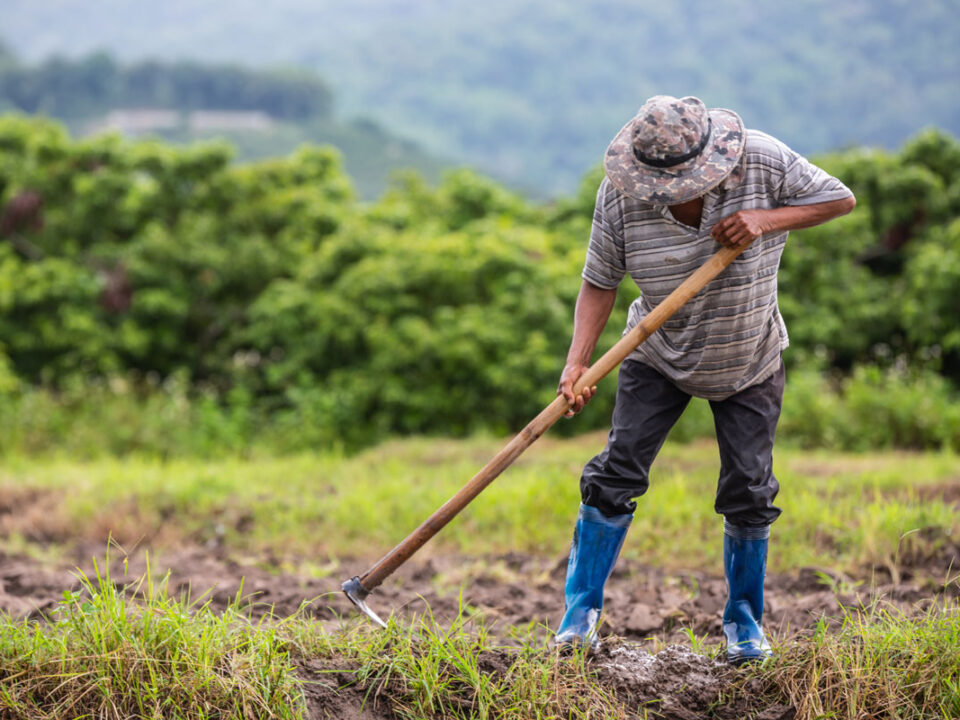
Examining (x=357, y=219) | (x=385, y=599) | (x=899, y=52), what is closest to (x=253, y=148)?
(x=899, y=52)

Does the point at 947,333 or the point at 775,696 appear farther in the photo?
the point at 947,333

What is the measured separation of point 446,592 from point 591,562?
1.59m

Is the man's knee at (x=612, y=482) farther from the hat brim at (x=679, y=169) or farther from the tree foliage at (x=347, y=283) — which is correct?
the tree foliage at (x=347, y=283)

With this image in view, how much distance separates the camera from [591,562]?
10.8 feet

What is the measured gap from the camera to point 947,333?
927cm

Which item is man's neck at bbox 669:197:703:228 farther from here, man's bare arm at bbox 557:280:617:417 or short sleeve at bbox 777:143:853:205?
man's bare arm at bbox 557:280:617:417

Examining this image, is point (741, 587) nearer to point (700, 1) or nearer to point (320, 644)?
point (320, 644)

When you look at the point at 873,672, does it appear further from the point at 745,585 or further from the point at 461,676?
the point at 461,676

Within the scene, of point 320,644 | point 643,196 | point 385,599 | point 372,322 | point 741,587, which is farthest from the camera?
point 372,322

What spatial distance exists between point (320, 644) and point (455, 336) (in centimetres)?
649

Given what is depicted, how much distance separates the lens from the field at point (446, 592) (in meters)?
2.75

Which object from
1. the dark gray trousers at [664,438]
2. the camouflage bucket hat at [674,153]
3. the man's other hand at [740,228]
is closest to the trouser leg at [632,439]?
the dark gray trousers at [664,438]

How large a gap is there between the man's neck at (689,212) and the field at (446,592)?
1.37 m

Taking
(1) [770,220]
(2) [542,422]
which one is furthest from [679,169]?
(2) [542,422]
